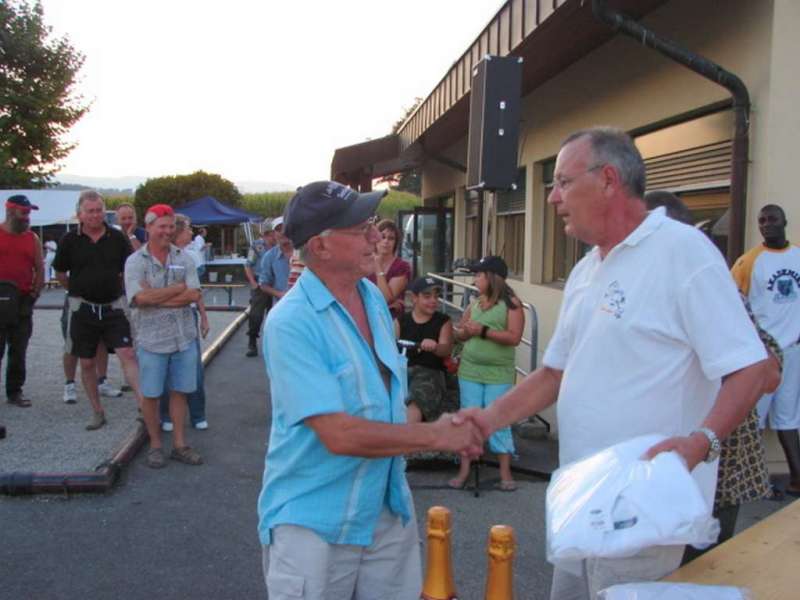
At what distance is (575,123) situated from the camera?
30.6ft

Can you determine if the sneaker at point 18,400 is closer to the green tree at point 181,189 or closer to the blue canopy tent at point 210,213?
the blue canopy tent at point 210,213

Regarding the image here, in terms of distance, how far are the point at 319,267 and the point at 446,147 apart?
1519 cm

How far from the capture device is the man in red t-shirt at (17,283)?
7.32m

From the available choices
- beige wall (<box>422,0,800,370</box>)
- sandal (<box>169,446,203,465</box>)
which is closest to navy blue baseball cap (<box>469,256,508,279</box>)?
beige wall (<box>422,0,800,370</box>)

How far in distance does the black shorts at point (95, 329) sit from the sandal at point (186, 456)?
1202 millimetres

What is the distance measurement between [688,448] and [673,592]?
0.35 m

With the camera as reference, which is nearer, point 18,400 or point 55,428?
point 55,428

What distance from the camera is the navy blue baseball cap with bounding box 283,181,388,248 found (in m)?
2.24

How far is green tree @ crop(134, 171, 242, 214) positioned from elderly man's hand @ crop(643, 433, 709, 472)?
39.5 m

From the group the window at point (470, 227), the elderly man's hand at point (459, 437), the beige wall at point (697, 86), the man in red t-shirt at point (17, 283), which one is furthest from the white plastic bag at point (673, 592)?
the window at point (470, 227)

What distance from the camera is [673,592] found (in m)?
1.81

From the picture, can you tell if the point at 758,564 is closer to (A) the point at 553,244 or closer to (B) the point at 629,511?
(B) the point at 629,511

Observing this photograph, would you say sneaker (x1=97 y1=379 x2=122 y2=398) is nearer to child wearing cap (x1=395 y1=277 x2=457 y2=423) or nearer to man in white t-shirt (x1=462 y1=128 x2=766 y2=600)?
child wearing cap (x1=395 y1=277 x2=457 y2=423)

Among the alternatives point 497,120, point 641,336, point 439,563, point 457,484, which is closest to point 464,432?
point 439,563
